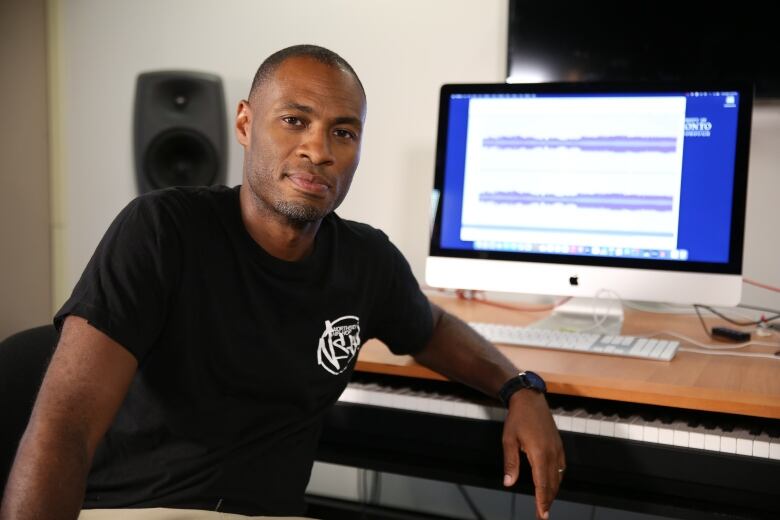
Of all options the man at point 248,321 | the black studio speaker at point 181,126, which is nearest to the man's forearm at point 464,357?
the man at point 248,321

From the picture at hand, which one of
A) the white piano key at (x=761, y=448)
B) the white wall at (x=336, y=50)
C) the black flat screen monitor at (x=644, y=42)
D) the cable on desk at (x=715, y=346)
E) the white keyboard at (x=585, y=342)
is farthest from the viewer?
the white wall at (x=336, y=50)

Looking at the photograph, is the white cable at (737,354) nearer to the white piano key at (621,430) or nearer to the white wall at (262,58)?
the white piano key at (621,430)

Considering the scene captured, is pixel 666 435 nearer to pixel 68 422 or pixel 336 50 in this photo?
pixel 68 422

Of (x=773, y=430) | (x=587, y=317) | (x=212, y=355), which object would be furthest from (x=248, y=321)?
(x=587, y=317)

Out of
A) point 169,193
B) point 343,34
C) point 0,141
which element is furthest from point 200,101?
point 169,193

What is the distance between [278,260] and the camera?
1.28 m

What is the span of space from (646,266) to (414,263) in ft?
2.73

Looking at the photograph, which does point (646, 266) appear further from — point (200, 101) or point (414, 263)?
point (200, 101)

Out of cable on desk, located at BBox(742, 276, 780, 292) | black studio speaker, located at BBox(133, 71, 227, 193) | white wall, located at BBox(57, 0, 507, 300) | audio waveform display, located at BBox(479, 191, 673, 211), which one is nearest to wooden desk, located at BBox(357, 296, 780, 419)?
cable on desk, located at BBox(742, 276, 780, 292)

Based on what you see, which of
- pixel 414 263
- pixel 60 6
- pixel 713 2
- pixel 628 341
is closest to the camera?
pixel 628 341

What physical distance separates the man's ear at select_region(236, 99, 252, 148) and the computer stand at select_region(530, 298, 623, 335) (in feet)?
2.73

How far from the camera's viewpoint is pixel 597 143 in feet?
5.75

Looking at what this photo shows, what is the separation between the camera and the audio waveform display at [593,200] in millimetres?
1713

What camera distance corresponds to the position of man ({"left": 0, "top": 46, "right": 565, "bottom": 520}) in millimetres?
1129
